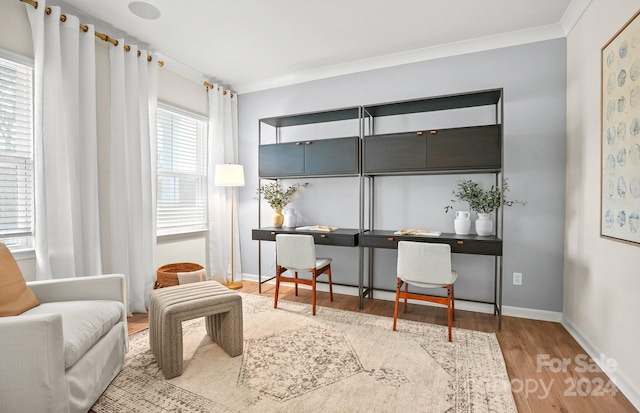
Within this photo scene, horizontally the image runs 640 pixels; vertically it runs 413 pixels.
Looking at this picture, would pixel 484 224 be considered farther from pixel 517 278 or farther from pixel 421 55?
pixel 421 55

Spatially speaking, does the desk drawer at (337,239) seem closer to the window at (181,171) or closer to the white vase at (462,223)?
the white vase at (462,223)

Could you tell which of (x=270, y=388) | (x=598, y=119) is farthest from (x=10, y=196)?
(x=598, y=119)

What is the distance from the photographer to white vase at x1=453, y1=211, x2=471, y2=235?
3.04m

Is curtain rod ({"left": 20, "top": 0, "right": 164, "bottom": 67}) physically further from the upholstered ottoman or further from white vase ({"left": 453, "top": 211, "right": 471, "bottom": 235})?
white vase ({"left": 453, "top": 211, "right": 471, "bottom": 235})

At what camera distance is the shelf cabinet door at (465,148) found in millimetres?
2789

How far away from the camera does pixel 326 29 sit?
2979 mm

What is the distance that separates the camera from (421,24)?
9.45 feet

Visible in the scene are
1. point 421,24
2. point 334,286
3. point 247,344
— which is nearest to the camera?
point 247,344

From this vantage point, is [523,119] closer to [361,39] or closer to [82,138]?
[361,39]

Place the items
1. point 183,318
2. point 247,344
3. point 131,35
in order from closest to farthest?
point 183,318
point 247,344
point 131,35

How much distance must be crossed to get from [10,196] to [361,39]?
10.6 feet

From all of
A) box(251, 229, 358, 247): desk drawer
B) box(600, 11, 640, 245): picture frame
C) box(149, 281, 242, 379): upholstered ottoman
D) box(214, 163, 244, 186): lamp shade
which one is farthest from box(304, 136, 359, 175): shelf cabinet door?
box(600, 11, 640, 245): picture frame

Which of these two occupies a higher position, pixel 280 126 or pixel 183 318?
pixel 280 126

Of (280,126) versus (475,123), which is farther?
(280,126)
